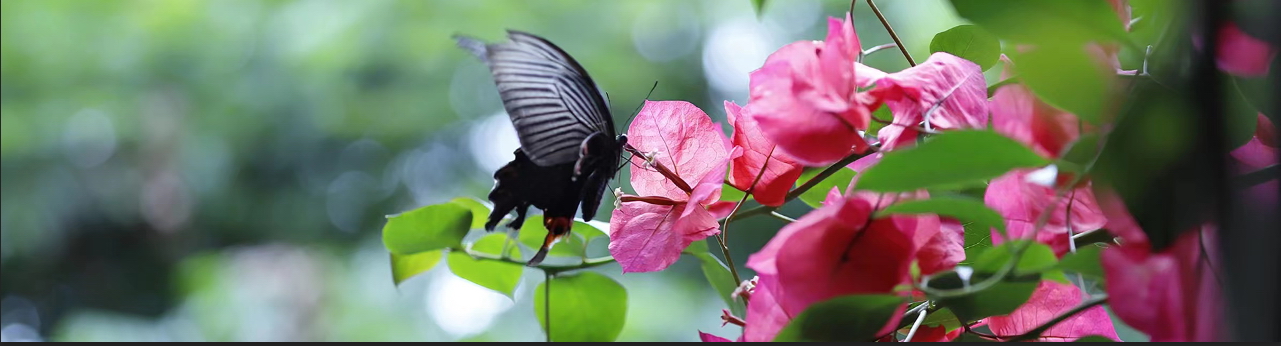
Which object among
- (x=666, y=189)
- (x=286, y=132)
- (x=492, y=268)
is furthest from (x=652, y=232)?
(x=286, y=132)

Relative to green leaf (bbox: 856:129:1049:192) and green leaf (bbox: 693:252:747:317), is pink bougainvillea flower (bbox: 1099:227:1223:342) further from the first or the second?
green leaf (bbox: 693:252:747:317)

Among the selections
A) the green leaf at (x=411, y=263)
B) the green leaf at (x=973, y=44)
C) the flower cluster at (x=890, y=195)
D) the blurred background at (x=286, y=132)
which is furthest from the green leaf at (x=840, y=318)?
the blurred background at (x=286, y=132)

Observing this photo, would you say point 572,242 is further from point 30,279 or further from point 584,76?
point 30,279

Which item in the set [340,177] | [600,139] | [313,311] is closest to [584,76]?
[600,139]

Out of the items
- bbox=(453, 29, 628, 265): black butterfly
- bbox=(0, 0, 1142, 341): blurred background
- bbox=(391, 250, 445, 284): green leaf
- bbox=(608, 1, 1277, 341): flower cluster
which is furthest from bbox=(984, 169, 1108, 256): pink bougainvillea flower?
bbox=(0, 0, 1142, 341): blurred background

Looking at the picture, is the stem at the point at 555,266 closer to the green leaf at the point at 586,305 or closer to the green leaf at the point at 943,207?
the green leaf at the point at 586,305

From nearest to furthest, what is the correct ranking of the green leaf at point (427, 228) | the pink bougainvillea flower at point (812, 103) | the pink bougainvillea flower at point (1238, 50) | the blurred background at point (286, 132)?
the pink bougainvillea flower at point (1238, 50) < the pink bougainvillea flower at point (812, 103) < the green leaf at point (427, 228) < the blurred background at point (286, 132)

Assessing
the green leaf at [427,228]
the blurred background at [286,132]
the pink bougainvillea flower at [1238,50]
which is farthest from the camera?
the blurred background at [286,132]
